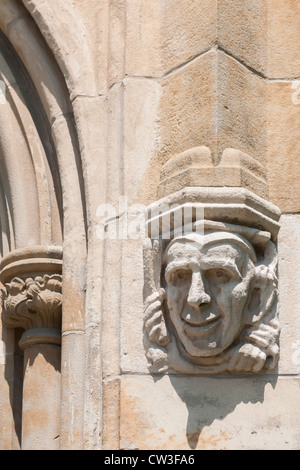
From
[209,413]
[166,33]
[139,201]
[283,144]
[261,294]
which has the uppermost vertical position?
[166,33]

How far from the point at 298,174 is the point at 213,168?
0.33 meters

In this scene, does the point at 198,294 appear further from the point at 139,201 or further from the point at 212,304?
the point at 139,201

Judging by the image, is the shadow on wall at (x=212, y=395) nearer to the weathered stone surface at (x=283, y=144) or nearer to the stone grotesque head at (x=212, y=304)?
the stone grotesque head at (x=212, y=304)

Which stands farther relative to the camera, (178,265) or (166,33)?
(166,33)

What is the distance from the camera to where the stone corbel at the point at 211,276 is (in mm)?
3631

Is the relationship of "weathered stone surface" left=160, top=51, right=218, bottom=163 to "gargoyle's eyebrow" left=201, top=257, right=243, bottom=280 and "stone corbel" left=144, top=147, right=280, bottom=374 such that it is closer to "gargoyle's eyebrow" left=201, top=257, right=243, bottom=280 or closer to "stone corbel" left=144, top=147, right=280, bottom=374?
"stone corbel" left=144, top=147, right=280, bottom=374

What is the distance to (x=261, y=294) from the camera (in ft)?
12.2

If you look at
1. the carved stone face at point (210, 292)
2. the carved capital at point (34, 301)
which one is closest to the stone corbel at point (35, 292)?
the carved capital at point (34, 301)

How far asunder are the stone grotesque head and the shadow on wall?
0.10 feet

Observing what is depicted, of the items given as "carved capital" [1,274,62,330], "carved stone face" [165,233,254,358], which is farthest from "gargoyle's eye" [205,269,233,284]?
"carved capital" [1,274,62,330]

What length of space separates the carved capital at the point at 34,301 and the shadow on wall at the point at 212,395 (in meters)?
0.61

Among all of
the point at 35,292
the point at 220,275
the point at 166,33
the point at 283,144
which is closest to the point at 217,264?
the point at 220,275

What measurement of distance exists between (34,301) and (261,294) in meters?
0.84

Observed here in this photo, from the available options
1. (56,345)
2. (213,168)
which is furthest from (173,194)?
(56,345)
